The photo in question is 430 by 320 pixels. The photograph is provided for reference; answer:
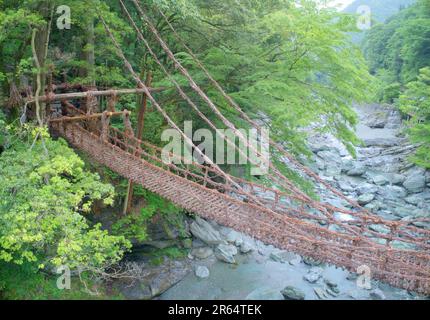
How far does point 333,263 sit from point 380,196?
9.21m

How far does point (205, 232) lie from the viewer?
29.8ft

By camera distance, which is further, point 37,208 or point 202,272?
point 202,272

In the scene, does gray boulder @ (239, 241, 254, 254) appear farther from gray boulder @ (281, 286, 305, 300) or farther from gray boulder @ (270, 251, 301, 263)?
gray boulder @ (281, 286, 305, 300)

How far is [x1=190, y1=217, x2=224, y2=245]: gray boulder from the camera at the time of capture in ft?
29.4

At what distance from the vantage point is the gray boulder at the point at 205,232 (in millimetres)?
8953

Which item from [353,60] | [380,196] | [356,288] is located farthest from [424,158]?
[353,60]

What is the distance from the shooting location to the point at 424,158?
40.2 feet

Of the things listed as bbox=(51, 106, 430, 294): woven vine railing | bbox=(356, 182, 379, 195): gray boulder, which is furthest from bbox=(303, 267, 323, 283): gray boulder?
bbox=(356, 182, 379, 195): gray boulder

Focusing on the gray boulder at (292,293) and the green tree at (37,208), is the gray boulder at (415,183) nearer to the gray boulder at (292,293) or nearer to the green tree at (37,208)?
the gray boulder at (292,293)

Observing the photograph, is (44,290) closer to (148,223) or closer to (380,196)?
(148,223)

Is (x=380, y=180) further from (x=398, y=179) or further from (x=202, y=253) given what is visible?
(x=202, y=253)

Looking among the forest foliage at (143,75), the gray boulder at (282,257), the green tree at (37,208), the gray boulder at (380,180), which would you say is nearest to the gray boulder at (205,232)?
the gray boulder at (282,257)

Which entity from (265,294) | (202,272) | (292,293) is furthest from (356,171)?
(202,272)
